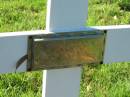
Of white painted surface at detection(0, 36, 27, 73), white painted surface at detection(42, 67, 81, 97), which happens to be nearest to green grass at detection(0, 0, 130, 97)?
white painted surface at detection(42, 67, 81, 97)

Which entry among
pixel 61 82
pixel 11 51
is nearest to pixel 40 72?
pixel 61 82

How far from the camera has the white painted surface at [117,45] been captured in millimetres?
1323

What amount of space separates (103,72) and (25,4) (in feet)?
3.95

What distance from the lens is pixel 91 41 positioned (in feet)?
4.07

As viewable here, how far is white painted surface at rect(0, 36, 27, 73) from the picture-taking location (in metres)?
1.15

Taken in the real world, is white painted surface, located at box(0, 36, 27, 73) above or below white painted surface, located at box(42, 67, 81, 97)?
above

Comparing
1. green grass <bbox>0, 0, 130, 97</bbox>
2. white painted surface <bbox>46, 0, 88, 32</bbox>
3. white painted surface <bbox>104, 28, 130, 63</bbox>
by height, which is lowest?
green grass <bbox>0, 0, 130, 97</bbox>

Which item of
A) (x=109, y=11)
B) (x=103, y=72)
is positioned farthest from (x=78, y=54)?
(x=109, y=11)

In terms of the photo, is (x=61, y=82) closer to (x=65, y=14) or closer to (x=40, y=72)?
(x=65, y=14)

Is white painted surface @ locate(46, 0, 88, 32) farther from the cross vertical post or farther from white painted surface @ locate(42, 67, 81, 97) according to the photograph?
white painted surface @ locate(42, 67, 81, 97)

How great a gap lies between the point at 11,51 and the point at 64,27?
0.18m

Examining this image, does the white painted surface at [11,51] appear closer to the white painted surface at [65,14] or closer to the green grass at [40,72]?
the white painted surface at [65,14]

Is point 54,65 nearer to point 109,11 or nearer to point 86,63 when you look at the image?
point 86,63

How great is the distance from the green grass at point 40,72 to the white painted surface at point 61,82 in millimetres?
538
